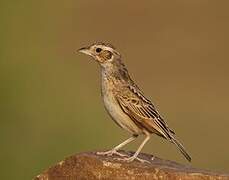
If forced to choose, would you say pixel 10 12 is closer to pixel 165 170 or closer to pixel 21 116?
pixel 21 116

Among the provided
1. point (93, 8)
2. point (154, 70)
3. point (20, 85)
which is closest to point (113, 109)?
point (20, 85)

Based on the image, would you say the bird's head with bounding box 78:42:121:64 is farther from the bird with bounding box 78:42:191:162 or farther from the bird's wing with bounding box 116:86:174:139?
the bird's wing with bounding box 116:86:174:139

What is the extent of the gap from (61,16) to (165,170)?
2400 cm

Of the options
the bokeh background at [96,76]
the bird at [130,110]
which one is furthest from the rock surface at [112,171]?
the bokeh background at [96,76]

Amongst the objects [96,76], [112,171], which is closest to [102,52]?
[112,171]

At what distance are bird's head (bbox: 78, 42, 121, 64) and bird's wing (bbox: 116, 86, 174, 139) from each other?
0.50m

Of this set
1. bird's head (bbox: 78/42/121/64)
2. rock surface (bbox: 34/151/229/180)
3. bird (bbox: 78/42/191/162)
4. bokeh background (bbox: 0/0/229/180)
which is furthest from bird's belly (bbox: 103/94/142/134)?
bokeh background (bbox: 0/0/229/180)

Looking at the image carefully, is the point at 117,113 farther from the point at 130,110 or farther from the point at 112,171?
the point at 112,171

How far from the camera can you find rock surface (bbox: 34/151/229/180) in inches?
451

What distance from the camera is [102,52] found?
13.4 m

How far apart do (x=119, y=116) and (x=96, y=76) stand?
1699cm

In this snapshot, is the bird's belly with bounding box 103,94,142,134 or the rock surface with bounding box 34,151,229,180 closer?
the rock surface with bounding box 34,151,229,180

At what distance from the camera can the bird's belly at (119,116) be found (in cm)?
1295

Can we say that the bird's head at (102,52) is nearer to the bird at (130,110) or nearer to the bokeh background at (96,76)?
the bird at (130,110)
